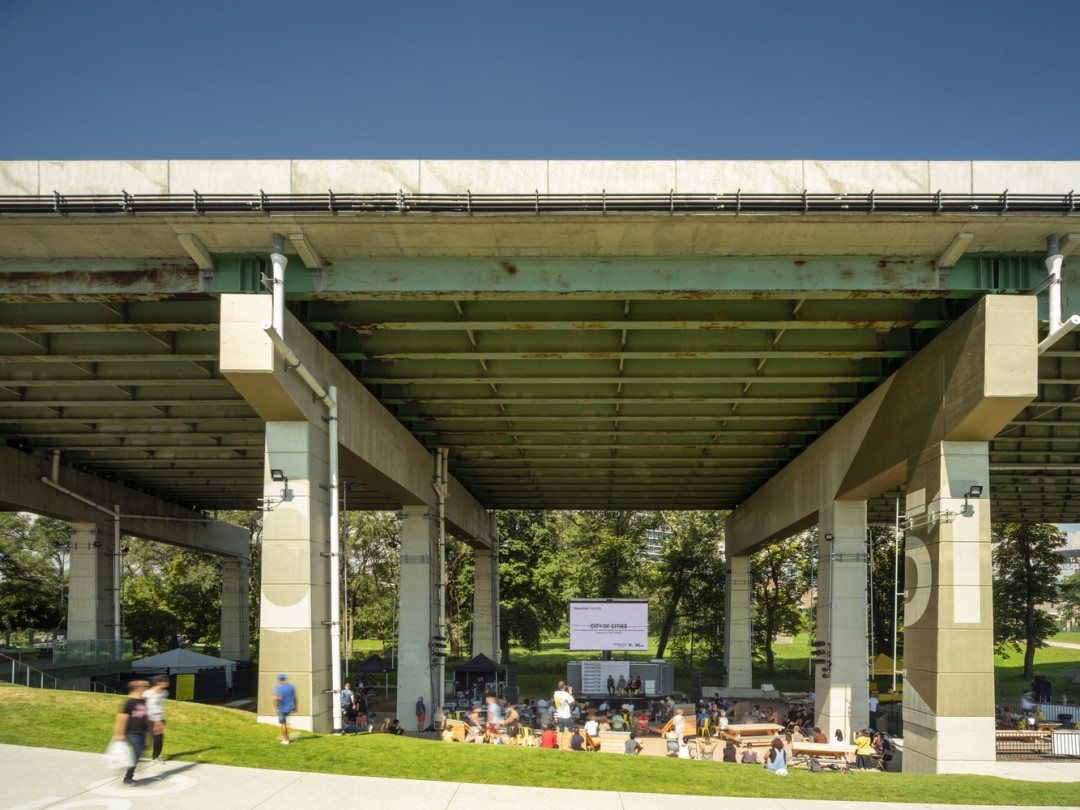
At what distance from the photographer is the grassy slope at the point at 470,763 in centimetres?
1199

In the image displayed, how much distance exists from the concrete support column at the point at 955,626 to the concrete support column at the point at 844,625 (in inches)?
267

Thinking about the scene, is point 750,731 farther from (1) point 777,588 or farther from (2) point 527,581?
(1) point 777,588

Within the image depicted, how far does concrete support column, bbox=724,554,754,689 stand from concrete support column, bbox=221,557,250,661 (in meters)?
27.7

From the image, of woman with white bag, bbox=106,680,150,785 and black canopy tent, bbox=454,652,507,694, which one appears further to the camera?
black canopy tent, bbox=454,652,507,694

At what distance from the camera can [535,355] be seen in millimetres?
20234

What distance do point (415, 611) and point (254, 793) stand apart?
61.2ft

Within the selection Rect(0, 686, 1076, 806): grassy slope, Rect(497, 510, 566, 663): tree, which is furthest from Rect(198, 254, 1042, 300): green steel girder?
Rect(497, 510, 566, 663): tree

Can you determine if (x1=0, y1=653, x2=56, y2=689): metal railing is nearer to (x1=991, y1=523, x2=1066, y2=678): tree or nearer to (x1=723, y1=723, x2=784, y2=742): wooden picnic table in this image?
(x1=723, y1=723, x2=784, y2=742): wooden picnic table

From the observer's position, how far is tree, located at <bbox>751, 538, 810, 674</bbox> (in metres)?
56.9

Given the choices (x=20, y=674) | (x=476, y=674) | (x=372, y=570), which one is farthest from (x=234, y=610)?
(x=20, y=674)

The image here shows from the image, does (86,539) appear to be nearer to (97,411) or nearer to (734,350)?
(97,411)

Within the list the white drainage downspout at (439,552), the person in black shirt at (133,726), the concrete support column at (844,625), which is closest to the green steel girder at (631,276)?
the person in black shirt at (133,726)

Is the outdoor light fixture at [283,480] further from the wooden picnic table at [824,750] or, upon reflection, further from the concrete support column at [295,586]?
the wooden picnic table at [824,750]

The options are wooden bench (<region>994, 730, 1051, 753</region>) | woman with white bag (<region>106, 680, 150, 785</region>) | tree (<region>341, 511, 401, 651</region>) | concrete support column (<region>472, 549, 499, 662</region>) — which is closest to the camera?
woman with white bag (<region>106, 680, 150, 785</region>)
